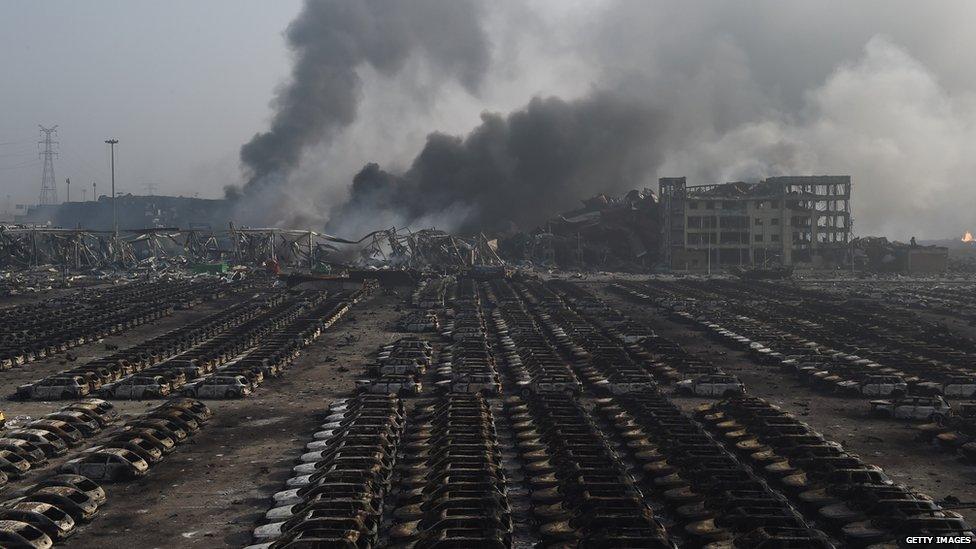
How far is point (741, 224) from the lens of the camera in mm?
134750

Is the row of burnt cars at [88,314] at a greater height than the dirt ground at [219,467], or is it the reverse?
the row of burnt cars at [88,314]

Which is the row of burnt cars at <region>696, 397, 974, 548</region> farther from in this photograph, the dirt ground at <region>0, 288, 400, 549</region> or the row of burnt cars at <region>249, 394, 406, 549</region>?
the dirt ground at <region>0, 288, 400, 549</region>

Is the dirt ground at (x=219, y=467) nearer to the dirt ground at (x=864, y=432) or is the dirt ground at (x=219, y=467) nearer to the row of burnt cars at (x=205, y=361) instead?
the row of burnt cars at (x=205, y=361)

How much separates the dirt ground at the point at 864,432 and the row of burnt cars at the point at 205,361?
18283 millimetres

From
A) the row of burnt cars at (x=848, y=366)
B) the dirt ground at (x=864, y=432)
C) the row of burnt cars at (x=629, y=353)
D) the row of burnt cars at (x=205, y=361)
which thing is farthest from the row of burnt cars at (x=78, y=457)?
the row of burnt cars at (x=848, y=366)

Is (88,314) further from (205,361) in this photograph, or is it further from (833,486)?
(833,486)

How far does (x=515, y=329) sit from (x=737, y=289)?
43211mm

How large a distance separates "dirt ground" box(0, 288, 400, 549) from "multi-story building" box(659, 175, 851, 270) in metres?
91.0

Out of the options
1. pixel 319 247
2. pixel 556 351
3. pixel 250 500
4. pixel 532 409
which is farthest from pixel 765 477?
pixel 319 247

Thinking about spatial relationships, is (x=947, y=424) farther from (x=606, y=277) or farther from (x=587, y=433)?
(x=606, y=277)

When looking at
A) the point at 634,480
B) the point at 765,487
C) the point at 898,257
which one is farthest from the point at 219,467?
the point at 898,257

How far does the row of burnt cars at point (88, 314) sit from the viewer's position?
5355 centimetres

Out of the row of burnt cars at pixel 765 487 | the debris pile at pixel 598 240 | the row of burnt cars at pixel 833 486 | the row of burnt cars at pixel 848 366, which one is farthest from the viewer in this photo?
the debris pile at pixel 598 240
